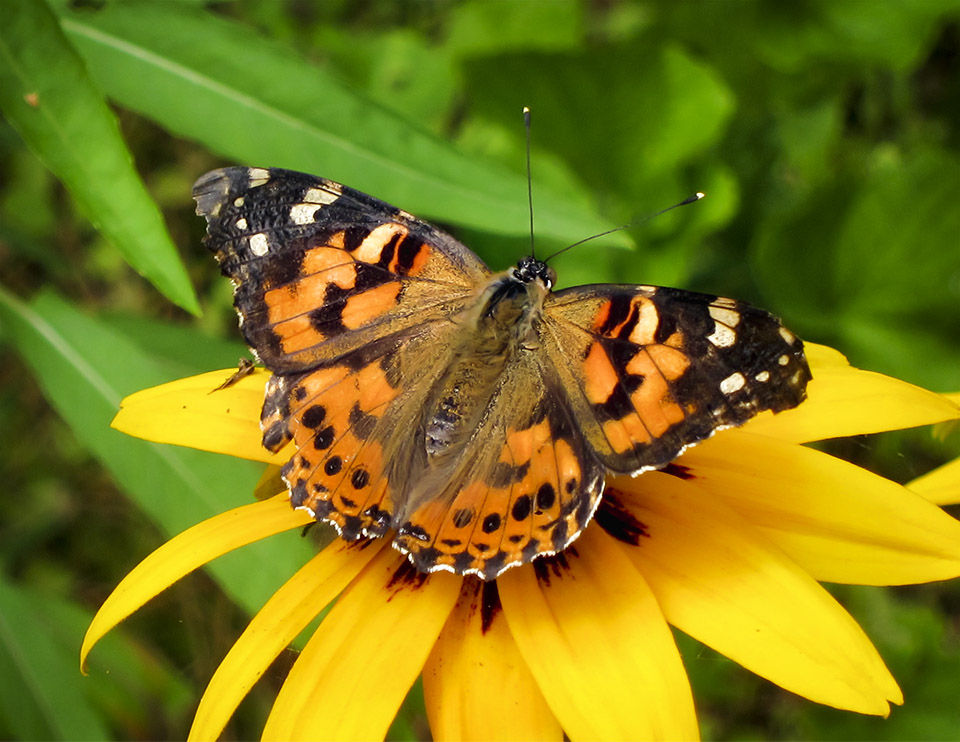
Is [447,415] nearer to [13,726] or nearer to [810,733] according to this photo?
[13,726]

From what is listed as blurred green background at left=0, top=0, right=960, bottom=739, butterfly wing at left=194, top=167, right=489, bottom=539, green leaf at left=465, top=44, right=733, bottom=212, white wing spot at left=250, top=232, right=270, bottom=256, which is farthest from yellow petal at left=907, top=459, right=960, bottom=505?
green leaf at left=465, top=44, right=733, bottom=212

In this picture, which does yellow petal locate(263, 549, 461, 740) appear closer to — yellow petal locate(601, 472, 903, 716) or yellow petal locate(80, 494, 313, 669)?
yellow petal locate(80, 494, 313, 669)

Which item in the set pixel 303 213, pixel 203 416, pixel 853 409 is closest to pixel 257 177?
pixel 303 213

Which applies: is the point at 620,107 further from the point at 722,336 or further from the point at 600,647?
the point at 600,647

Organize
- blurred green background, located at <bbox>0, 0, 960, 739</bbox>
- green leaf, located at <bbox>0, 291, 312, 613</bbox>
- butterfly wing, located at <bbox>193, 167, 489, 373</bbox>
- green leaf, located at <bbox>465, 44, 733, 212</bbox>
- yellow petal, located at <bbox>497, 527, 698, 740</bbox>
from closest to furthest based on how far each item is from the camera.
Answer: yellow petal, located at <bbox>497, 527, 698, 740</bbox> → butterfly wing, located at <bbox>193, 167, 489, 373</bbox> → green leaf, located at <bbox>0, 291, 312, 613</bbox> → blurred green background, located at <bbox>0, 0, 960, 739</bbox> → green leaf, located at <bbox>465, 44, 733, 212</bbox>

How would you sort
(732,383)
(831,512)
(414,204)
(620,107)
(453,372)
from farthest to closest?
(620,107), (414,204), (453,372), (831,512), (732,383)

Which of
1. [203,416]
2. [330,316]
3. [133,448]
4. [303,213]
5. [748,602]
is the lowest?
[133,448]

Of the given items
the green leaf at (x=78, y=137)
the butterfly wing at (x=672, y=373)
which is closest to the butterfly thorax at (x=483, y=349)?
the butterfly wing at (x=672, y=373)
